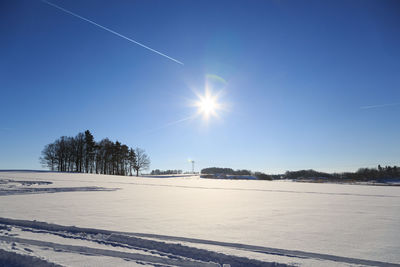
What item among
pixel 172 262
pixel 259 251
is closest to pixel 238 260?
pixel 259 251

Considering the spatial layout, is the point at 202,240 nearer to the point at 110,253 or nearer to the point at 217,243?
the point at 217,243

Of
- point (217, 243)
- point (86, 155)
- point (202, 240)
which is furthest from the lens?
point (86, 155)

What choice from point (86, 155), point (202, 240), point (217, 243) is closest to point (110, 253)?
point (202, 240)

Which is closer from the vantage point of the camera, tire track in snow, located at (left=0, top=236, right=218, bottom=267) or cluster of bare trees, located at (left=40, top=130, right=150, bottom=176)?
tire track in snow, located at (left=0, top=236, right=218, bottom=267)

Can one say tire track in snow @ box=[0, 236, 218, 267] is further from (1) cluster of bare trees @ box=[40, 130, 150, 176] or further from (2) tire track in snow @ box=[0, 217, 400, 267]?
(1) cluster of bare trees @ box=[40, 130, 150, 176]

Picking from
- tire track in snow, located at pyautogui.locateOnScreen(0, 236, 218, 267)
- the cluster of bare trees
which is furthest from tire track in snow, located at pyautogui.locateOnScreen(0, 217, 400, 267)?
the cluster of bare trees

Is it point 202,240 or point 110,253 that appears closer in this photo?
point 110,253

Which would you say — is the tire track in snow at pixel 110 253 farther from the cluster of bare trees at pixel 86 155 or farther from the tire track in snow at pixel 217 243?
the cluster of bare trees at pixel 86 155

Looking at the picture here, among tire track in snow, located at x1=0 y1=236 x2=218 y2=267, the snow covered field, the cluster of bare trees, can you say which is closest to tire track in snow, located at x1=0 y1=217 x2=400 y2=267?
the snow covered field

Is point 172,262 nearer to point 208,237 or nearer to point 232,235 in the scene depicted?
point 208,237

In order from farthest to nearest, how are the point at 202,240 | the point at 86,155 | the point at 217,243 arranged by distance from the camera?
the point at 86,155 → the point at 202,240 → the point at 217,243

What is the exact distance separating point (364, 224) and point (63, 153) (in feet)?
197

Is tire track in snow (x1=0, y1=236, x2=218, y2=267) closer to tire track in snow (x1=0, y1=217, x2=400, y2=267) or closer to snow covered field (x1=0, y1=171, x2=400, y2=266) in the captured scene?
snow covered field (x1=0, y1=171, x2=400, y2=266)

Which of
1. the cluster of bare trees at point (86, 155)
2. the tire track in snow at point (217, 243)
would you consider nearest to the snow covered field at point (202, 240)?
the tire track in snow at point (217, 243)
